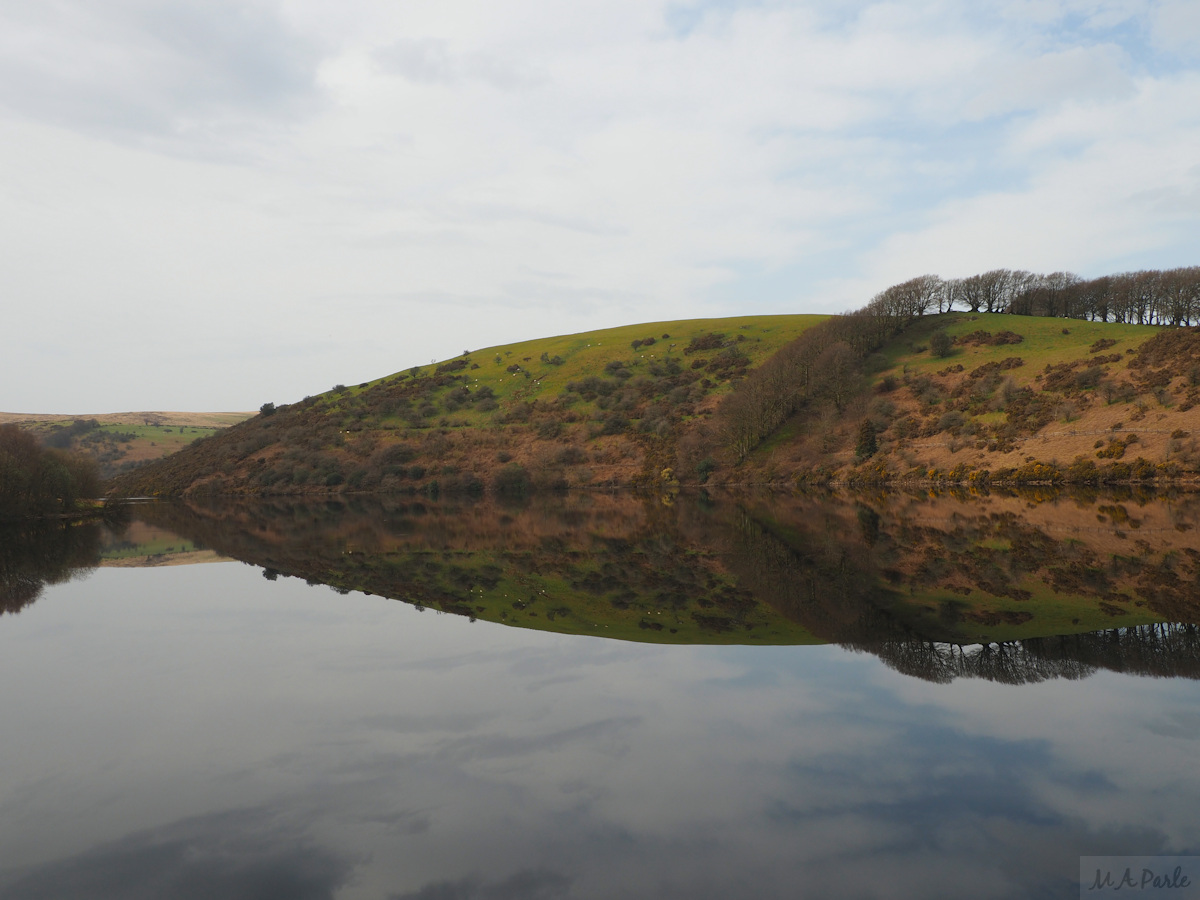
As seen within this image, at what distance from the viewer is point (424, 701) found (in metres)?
9.64

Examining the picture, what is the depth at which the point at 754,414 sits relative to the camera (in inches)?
2815

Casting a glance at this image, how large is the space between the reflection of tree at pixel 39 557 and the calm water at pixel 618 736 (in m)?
2.35

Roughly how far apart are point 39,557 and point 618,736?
3201 centimetres

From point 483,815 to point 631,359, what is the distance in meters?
101

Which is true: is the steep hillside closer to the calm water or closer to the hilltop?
the hilltop

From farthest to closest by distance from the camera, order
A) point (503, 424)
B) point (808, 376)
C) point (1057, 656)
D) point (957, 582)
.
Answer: point (503, 424) < point (808, 376) < point (957, 582) < point (1057, 656)

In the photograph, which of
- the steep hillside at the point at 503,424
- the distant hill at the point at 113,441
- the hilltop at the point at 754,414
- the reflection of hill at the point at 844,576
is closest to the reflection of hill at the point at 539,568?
the reflection of hill at the point at 844,576

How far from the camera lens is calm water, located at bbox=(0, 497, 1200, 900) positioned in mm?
5488

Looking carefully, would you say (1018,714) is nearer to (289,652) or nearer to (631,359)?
(289,652)

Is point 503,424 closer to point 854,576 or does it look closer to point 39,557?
point 39,557

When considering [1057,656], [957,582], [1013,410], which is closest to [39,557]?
[957,582]

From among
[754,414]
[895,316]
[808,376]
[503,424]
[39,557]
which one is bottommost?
[39,557]

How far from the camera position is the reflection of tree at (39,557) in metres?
20.3

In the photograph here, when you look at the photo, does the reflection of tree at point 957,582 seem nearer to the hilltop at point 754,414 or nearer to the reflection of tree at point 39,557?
the reflection of tree at point 39,557
